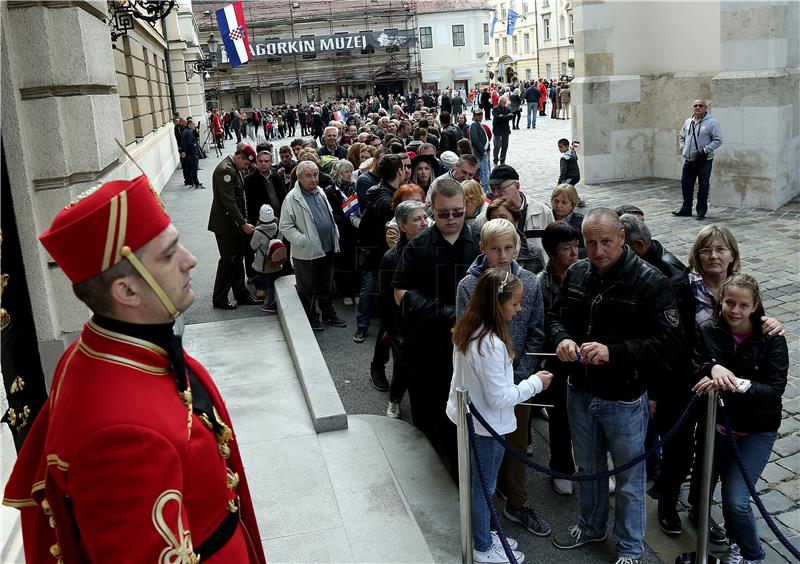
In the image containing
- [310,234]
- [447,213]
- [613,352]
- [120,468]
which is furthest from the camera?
[310,234]

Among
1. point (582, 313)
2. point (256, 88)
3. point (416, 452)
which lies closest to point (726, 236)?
point (582, 313)

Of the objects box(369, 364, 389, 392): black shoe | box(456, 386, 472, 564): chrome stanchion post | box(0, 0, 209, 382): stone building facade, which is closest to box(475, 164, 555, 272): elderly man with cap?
box(369, 364, 389, 392): black shoe

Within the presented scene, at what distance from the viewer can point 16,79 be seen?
470 centimetres

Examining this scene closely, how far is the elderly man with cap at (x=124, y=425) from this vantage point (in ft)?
6.21

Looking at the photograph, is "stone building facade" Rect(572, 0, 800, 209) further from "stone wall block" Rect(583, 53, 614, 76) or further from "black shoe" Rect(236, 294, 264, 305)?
"black shoe" Rect(236, 294, 264, 305)

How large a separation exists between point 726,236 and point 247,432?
138 inches

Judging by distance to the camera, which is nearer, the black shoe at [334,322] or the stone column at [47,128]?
the stone column at [47,128]

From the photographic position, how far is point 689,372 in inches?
174


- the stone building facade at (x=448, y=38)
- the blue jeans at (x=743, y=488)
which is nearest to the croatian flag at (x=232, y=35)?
the blue jeans at (x=743, y=488)

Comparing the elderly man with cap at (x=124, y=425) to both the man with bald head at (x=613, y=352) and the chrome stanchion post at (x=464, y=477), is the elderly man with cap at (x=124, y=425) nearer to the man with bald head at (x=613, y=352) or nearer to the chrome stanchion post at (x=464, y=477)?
the chrome stanchion post at (x=464, y=477)

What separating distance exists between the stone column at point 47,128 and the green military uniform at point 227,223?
10.8 ft

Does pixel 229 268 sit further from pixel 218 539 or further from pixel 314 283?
pixel 218 539

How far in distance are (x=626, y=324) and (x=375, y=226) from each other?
3849 mm

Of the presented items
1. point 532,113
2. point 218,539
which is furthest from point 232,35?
point 218,539
